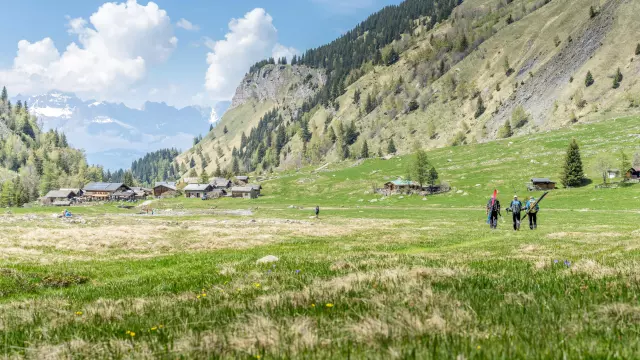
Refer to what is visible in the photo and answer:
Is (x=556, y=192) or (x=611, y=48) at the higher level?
(x=611, y=48)

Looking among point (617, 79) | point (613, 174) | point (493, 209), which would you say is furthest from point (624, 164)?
point (617, 79)

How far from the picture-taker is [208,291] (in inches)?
348

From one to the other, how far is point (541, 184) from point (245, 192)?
11838cm

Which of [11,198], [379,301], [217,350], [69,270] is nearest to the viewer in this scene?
[217,350]

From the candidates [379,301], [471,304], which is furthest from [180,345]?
[471,304]

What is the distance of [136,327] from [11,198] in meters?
216

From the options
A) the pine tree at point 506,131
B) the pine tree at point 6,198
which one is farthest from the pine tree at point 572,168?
the pine tree at point 6,198

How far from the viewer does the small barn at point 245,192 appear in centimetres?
17388

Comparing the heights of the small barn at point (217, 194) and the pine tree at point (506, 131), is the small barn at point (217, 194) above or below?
below

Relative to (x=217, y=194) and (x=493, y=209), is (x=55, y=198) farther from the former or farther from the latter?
(x=493, y=209)

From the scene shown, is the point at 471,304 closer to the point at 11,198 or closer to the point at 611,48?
the point at 11,198

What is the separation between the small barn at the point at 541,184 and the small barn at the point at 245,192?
109 metres

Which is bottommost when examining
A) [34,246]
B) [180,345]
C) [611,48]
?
[34,246]

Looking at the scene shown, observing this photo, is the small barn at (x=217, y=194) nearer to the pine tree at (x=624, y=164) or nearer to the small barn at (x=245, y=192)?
the small barn at (x=245, y=192)
